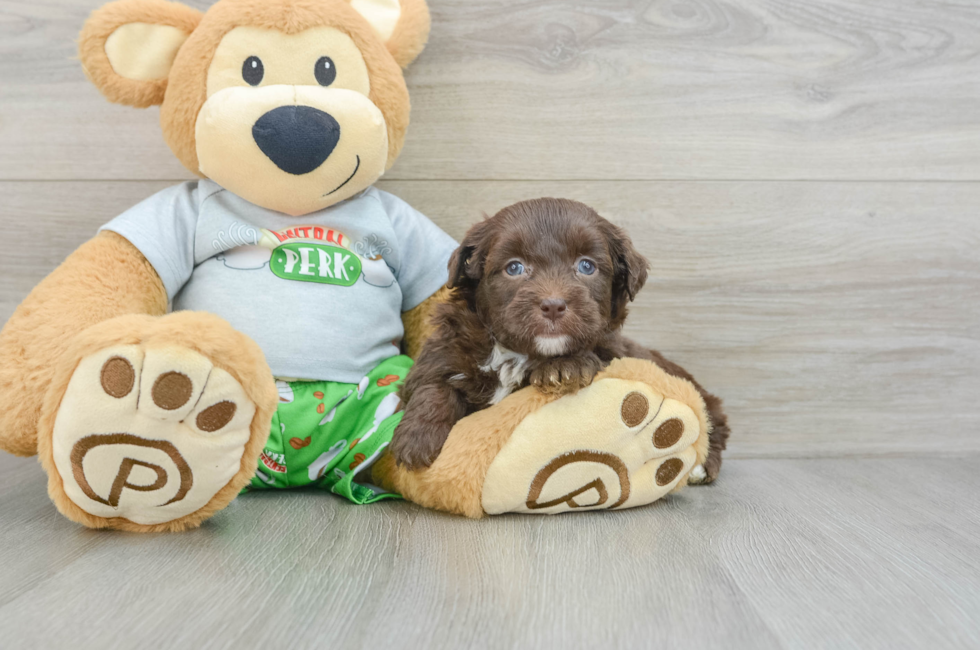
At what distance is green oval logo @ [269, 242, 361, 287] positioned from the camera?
1.44 meters

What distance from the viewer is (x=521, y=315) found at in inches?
44.8

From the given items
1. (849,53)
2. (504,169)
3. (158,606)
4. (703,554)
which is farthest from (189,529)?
(849,53)

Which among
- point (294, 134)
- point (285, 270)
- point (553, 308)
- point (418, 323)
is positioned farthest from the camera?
point (418, 323)

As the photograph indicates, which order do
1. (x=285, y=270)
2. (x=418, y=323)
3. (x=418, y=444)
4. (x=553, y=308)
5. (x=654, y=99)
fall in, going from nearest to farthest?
1. (x=553, y=308)
2. (x=418, y=444)
3. (x=285, y=270)
4. (x=418, y=323)
5. (x=654, y=99)

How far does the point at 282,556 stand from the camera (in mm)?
1032

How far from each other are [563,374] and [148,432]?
2.06 ft

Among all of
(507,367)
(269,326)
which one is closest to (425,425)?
(507,367)

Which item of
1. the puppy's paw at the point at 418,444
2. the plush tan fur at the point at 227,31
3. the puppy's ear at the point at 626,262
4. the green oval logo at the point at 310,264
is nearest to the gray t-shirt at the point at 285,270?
the green oval logo at the point at 310,264

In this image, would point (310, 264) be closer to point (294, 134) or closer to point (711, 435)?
point (294, 134)

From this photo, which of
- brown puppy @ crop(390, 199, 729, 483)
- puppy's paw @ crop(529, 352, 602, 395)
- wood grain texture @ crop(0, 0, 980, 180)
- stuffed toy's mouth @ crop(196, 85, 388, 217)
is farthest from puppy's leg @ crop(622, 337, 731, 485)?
stuffed toy's mouth @ crop(196, 85, 388, 217)

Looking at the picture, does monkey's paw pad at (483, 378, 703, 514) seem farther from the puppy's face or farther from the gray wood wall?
the gray wood wall

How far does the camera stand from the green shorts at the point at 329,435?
1356mm

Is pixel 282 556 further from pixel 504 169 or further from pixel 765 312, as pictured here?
pixel 765 312

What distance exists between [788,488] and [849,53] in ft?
3.49
